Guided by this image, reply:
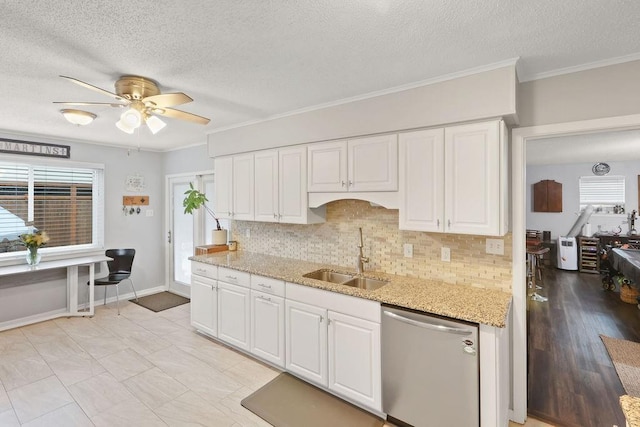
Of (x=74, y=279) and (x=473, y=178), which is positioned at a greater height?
(x=473, y=178)

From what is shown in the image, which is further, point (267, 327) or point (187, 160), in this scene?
point (187, 160)

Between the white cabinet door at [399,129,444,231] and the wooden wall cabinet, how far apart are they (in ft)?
22.8

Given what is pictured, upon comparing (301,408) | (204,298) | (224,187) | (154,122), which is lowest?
(301,408)

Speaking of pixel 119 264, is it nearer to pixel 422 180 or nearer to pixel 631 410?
pixel 422 180

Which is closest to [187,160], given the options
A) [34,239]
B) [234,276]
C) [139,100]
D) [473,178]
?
[34,239]

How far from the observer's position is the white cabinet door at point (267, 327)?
289 centimetres

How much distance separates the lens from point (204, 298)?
3.60 m

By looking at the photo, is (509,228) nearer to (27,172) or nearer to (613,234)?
(27,172)

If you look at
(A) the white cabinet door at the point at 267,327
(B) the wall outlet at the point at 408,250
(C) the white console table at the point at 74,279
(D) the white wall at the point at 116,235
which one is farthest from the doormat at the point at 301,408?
(D) the white wall at the point at 116,235

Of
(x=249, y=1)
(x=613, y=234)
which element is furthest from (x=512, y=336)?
(x=613, y=234)

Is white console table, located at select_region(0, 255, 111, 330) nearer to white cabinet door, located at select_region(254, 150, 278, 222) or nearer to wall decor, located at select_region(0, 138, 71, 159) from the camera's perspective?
wall decor, located at select_region(0, 138, 71, 159)

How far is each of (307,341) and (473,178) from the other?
6.02 feet

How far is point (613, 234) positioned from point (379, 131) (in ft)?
23.5

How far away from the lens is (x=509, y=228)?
2367mm
